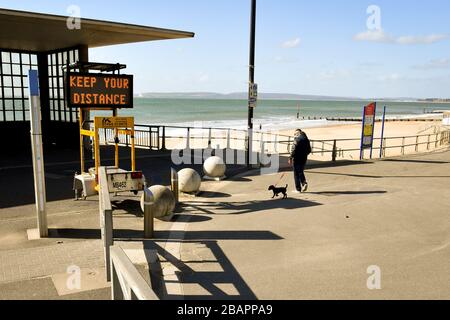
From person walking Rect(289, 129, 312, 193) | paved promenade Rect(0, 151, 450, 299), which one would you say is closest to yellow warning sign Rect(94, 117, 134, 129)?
paved promenade Rect(0, 151, 450, 299)

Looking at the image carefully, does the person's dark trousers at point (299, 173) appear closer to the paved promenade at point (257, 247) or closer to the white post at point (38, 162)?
the paved promenade at point (257, 247)

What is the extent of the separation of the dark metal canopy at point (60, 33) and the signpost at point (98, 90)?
5.50 m

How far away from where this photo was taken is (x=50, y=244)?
707 centimetres

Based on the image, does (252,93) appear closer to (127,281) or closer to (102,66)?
(102,66)

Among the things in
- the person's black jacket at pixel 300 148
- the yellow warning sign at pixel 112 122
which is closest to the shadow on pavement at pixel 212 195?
the person's black jacket at pixel 300 148

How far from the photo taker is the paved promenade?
5.41 m

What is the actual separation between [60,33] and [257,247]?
12.8 meters

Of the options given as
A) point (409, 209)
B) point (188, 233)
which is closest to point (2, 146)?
point (188, 233)

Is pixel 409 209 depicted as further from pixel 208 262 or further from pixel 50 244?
pixel 50 244

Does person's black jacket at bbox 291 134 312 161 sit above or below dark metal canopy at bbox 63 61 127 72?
below

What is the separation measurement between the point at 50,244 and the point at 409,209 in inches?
309

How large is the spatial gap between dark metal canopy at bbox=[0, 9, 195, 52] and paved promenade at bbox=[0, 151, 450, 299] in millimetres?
7004

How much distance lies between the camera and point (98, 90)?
9375 mm

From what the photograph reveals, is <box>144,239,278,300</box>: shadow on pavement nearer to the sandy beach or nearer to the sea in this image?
the sandy beach
